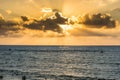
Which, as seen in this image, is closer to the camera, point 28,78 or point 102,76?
point 28,78

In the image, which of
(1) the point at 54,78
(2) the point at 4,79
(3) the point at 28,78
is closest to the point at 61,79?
(1) the point at 54,78

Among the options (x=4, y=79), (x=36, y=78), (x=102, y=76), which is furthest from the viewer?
(x=102, y=76)

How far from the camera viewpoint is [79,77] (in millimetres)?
80938

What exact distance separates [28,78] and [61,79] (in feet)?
25.1

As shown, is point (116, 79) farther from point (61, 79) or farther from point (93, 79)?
point (61, 79)

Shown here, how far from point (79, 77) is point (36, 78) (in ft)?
35.0

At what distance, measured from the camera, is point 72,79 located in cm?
7681

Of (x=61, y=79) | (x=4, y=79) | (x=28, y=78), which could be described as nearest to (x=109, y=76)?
(x=61, y=79)

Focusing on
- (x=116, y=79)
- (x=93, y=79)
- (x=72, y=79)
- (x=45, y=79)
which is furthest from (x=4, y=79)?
(x=116, y=79)

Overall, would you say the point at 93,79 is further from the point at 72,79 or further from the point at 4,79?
the point at 4,79

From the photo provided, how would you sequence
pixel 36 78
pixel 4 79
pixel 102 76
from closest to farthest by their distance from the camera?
pixel 4 79
pixel 36 78
pixel 102 76

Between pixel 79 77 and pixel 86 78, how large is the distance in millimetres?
2261

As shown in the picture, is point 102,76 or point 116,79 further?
point 102,76

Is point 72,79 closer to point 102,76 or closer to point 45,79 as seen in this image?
point 45,79
